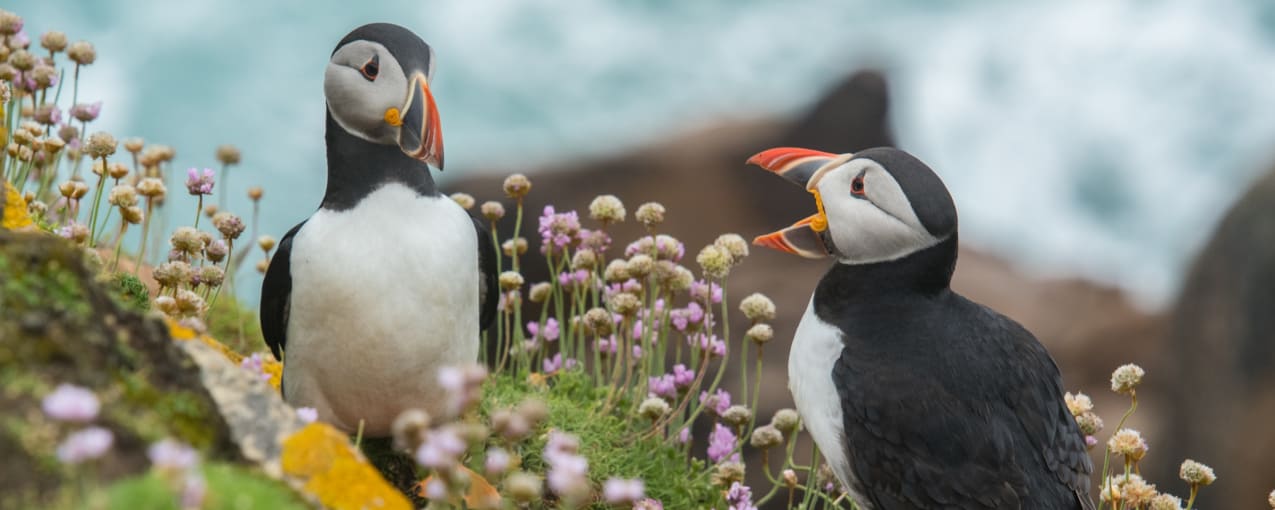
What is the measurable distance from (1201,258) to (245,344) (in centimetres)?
648

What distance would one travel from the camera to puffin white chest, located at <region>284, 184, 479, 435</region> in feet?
11.5

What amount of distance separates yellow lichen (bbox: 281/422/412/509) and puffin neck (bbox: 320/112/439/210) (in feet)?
4.06

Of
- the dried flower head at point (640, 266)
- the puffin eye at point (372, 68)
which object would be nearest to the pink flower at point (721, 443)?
the dried flower head at point (640, 266)

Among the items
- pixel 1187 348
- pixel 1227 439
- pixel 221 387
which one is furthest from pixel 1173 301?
pixel 221 387

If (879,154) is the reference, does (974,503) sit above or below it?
below

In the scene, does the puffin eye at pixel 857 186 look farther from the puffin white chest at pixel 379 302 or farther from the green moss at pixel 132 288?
the green moss at pixel 132 288

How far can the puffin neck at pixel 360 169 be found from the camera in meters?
3.59

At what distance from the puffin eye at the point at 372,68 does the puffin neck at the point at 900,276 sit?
147cm

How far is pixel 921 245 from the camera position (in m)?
3.66

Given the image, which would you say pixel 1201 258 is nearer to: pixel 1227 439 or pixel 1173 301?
pixel 1173 301

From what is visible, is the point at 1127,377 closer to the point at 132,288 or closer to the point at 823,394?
the point at 823,394

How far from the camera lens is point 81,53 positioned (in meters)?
4.62

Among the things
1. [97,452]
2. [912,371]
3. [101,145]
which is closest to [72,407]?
[97,452]

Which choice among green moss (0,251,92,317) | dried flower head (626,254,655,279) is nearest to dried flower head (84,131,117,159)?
dried flower head (626,254,655,279)
